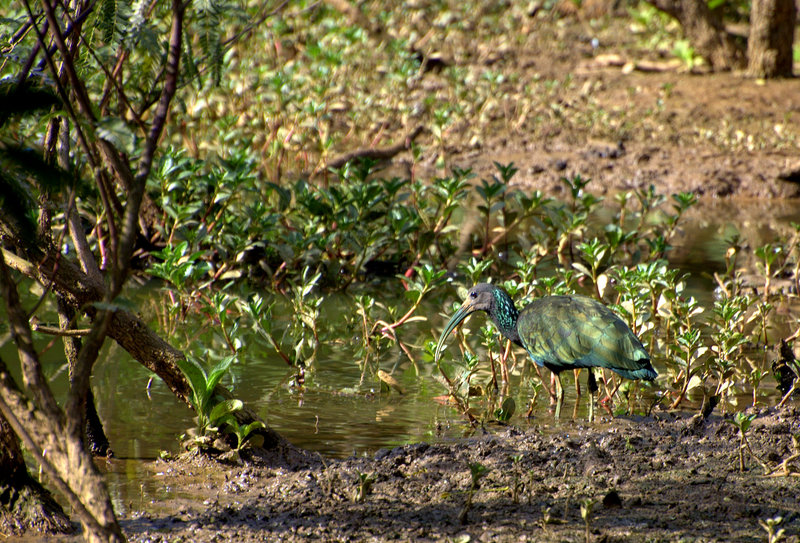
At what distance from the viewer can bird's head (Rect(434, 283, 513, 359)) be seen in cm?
498

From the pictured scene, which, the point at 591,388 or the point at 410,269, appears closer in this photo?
the point at 591,388

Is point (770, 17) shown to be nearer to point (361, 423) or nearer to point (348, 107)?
point (348, 107)

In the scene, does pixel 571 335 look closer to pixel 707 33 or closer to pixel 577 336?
pixel 577 336

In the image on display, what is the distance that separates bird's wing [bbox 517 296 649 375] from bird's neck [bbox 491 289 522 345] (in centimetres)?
9

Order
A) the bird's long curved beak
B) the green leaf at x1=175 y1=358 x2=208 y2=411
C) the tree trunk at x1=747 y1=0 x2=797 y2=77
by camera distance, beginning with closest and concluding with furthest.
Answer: the green leaf at x1=175 y1=358 x2=208 y2=411 → the bird's long curved beak → the tree trunk at x1=747 y1=0 x2=797 y2=77

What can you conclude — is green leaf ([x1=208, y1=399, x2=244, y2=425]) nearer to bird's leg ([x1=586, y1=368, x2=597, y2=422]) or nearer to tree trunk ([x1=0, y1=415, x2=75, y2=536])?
tree trunk ([x1=0, y1=415, x2=75, y2=536])

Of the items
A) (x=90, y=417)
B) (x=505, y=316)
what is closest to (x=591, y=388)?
(x=505, y=316)

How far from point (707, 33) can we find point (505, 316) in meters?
10.00

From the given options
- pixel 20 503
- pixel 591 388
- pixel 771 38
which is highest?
pixel 771 38

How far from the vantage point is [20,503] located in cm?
332

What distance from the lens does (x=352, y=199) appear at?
6934 millimetres

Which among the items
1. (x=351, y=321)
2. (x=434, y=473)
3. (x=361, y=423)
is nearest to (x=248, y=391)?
(x=361, y=423)

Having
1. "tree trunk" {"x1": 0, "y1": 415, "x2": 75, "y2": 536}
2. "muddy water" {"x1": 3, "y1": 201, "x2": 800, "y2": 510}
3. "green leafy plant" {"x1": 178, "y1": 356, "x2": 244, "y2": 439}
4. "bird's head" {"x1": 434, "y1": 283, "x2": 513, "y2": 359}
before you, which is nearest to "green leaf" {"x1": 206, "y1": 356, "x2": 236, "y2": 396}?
"green leafy plant" {"x1": 178, "y1": 356, "x2": 244, "y2": 439}

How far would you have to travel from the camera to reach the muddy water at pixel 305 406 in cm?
430
